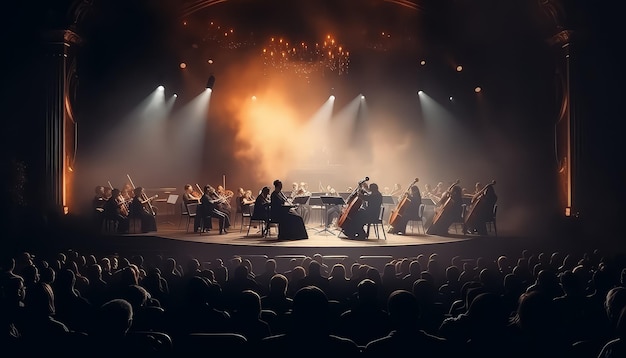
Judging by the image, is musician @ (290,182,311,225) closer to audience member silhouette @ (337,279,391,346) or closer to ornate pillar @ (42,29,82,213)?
ornate pillar @ (42,29,82,213)

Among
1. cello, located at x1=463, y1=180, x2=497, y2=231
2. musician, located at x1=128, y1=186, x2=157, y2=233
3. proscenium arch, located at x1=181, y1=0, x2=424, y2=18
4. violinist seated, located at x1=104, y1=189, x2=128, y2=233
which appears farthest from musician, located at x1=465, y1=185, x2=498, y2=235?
violinist seated, located at x1=104, y1=189, x2=128, y2=233

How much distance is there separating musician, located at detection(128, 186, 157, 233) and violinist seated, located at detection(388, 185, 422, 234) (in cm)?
527

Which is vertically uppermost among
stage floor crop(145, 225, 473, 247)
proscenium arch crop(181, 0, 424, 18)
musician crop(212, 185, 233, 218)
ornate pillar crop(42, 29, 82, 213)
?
proscenium arch crop(181, 0, 424, 18)

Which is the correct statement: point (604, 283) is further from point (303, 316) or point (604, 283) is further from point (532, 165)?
point (532, 165)

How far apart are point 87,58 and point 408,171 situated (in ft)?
31.0

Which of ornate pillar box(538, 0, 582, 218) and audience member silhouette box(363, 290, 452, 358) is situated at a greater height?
ornate pillar box(538, 0, 582, 218)

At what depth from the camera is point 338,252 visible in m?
9.72

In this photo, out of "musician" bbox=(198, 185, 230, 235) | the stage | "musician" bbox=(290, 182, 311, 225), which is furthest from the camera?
"musician" bbox=(290, 182, 311, 225)

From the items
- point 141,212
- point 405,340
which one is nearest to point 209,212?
point 141,212

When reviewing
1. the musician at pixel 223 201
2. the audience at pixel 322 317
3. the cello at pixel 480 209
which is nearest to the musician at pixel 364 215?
the cello at pixel 480 209

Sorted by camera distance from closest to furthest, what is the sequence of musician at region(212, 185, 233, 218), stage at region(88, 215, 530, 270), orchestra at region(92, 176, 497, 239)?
stage at region(88, 215, 530, 270) → orchestra at region(92, 176, 497, 239) → musician at region(212, 185, 233, 218)

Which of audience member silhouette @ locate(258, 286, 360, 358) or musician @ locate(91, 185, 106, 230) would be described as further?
musician @ locate(91, 185, 106, 230)

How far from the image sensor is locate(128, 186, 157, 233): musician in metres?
12.5

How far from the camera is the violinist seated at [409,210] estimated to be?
40.1ft
